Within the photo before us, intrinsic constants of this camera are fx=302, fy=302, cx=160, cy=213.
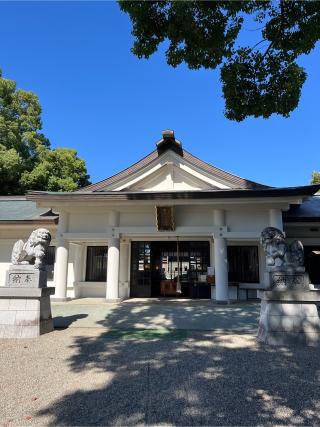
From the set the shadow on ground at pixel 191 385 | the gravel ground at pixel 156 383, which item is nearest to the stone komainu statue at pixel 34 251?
the gravel ground at pixel 156 383

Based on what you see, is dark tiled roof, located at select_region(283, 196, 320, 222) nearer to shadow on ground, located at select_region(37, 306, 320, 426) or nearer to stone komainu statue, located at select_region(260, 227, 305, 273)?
stone komainu statue, located at select_region(260, 227, 305, 273)

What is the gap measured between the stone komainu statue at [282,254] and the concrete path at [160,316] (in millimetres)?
1800

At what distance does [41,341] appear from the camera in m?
6.18

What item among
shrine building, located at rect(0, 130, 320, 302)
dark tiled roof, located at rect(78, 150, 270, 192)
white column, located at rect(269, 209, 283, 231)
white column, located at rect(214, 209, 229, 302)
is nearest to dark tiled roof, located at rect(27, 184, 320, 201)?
shrine building, located at rect(0, 130, 320, 302)

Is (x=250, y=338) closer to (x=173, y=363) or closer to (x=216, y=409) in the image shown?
(x=173, y=363)

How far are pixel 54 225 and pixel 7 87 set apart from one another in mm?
15191

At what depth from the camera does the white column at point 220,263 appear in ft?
36.8

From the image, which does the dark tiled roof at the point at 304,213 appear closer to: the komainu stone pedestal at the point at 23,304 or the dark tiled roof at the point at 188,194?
the dark tiled roof at the point at 188,194

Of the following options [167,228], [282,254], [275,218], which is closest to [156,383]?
[282,254]

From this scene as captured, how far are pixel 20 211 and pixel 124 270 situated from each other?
Answer: 644 centimetres

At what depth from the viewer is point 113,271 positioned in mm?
11891

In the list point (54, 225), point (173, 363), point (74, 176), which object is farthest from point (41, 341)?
A: point (74, 176)

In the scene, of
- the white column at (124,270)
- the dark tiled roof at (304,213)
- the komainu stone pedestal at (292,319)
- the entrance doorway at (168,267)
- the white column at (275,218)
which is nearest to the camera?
the komainu stone pedestal at (292,319)

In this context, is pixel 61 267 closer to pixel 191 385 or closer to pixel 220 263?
pixel 220 263
